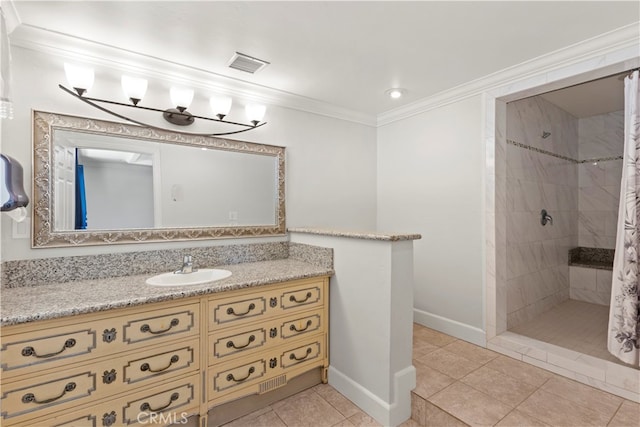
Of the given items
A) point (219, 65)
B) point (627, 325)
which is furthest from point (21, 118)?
point (627, 325)

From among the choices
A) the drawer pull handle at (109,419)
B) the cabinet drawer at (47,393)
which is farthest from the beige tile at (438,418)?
the cabinet drawer at (47,393)

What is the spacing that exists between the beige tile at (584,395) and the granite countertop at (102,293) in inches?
63.6

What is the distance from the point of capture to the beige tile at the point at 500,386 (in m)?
1.81

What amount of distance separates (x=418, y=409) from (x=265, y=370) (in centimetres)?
96

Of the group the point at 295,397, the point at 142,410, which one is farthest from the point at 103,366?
the point at 295,397

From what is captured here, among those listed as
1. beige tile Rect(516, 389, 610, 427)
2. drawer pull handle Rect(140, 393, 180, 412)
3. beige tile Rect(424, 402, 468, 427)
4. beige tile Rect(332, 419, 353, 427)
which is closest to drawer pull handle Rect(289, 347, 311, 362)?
beige tile Rect(332, 419, 353, 427)

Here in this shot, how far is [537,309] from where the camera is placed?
3043 millimetres

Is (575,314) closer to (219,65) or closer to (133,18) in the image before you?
(219,65)

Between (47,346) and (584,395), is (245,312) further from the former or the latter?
(584,395)

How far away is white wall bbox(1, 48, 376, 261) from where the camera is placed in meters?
1.69

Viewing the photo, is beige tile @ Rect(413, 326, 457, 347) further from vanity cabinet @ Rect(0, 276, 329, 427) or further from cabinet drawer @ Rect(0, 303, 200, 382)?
cabinet drawer @ Rect(0, 303, 200, 382)

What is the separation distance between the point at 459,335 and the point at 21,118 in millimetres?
3457

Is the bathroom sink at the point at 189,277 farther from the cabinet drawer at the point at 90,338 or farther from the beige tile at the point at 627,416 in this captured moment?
the beige tile at the point at 627,416

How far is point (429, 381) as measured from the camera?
198 cm
